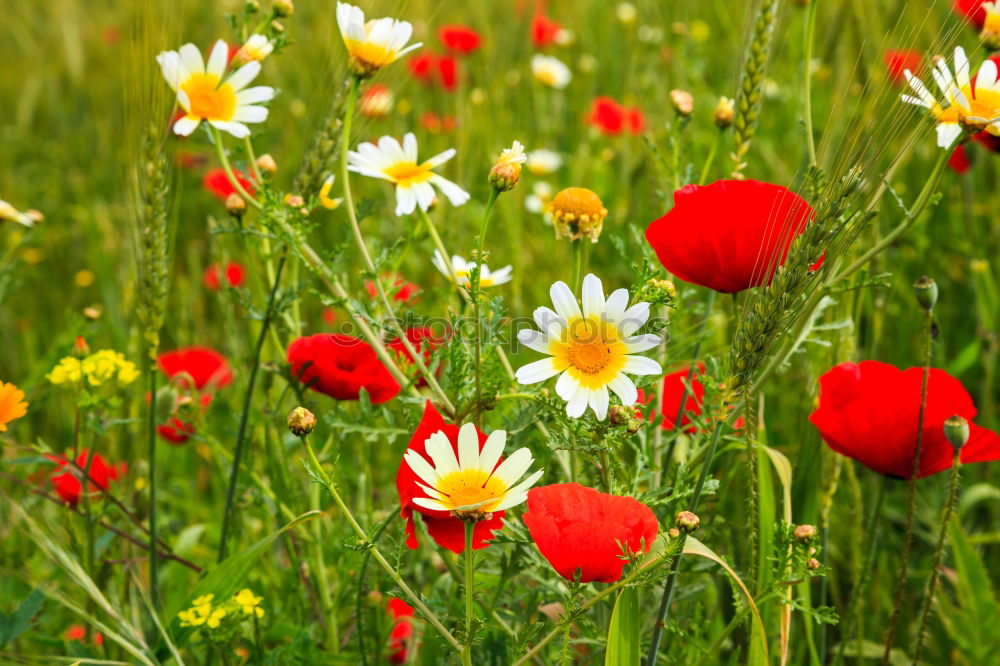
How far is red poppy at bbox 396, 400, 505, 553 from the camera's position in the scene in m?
0.83

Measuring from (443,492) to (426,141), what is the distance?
1895 millimetres

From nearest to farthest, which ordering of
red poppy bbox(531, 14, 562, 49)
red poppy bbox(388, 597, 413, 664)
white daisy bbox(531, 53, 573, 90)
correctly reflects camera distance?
red poppy bbox(388, 597, 413, 664)
white daisy bbox(531, 53, 573, 90)
red poppy bbox(531, 14, 562, 49)

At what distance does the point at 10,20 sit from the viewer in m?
3.71

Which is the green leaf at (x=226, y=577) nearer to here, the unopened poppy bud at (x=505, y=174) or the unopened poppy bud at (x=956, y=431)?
the unopened poppy bud at (x=505, y=174)

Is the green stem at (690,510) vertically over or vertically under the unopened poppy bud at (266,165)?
under

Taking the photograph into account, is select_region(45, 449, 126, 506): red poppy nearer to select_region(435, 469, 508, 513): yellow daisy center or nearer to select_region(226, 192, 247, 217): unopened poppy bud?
select_region(226, 192, 247, 217): unopened poppy bud

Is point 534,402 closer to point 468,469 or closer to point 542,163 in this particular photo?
point 468,469

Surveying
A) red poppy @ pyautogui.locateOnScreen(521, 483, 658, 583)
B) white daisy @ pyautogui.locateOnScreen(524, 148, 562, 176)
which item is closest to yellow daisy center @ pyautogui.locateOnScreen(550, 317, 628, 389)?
red poppy @ pyautogui.locateOnScreen(521, 483, 658, 583)

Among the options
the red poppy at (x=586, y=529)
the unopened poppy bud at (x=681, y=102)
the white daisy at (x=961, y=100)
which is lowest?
the red poppy at (x=586, y=529)

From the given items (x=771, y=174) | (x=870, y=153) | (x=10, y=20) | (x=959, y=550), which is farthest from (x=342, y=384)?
(x=10, y=20)

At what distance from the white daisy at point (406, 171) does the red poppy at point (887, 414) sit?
1.45 feet

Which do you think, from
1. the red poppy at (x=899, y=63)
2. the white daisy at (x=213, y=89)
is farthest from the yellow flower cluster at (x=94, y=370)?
the red poppy at (x=899, y=63)

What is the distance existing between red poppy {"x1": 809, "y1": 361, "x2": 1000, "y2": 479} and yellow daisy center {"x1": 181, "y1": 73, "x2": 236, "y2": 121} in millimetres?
697

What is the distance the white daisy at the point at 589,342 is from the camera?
2.58 feet
